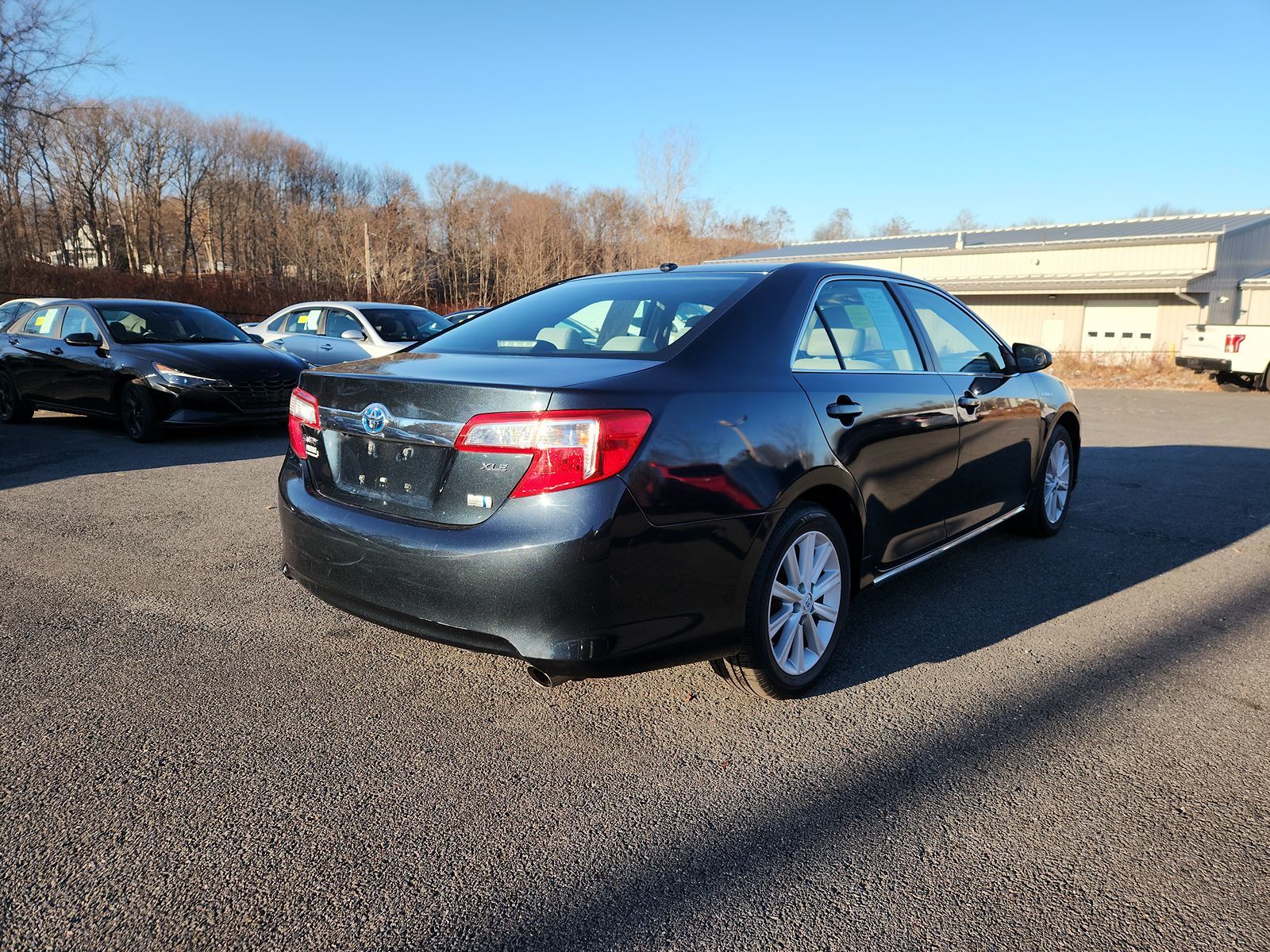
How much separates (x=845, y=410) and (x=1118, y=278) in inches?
1497

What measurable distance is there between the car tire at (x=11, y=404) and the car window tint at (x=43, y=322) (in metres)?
0.58

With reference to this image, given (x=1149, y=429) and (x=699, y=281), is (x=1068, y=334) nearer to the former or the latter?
(x=1149, y=429)

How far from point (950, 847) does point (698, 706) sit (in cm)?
103

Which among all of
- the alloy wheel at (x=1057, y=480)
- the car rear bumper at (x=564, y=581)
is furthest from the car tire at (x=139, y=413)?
the alloy wheel at (x=1057, y=480)

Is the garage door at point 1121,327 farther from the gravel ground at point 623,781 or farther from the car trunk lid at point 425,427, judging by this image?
the car trunk lid at point 425,427

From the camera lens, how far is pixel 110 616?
3768 millimetres

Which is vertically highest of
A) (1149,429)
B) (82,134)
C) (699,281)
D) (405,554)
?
(82,134)

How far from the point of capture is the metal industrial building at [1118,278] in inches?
1348

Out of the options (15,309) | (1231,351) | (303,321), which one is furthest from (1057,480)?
(1231,351)

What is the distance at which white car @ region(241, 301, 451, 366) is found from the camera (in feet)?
40.5

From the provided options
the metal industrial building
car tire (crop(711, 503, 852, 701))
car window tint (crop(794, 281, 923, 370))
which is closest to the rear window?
car window tint (crop(794, 281, 923, 370))

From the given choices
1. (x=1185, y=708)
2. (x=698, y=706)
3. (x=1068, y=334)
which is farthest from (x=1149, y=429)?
(x=1068, y=334)

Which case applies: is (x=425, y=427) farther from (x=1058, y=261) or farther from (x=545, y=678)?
(x=1058, y=261)

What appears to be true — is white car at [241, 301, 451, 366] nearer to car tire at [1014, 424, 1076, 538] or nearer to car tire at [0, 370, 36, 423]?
car tire at [0, 370, 36, 423]
